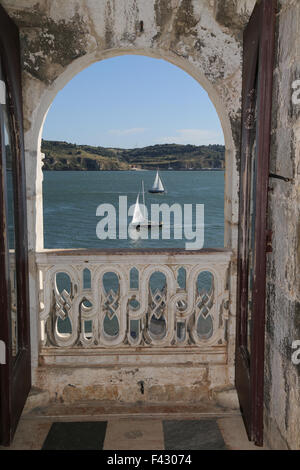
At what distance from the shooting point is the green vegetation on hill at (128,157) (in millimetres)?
73625

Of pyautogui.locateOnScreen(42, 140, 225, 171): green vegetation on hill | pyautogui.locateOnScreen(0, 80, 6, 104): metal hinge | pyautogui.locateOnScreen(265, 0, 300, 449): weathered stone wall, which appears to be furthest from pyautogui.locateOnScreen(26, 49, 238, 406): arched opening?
pyautogui.locateOnScreen(42, 140, 225, 171): green vegetation on hill

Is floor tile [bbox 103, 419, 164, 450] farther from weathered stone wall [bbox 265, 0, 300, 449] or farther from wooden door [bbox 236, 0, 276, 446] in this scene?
weathered stone wall [bbox 265, 0, 300, 449]

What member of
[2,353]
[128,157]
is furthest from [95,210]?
[2,353]

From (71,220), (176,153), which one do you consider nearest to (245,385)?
(71,220)

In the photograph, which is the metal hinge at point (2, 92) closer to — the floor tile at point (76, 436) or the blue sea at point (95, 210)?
the floor tile at point (76, 436)

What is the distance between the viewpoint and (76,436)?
2.56 m

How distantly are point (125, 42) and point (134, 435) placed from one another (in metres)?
2.40

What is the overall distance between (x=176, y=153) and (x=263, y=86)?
251ft

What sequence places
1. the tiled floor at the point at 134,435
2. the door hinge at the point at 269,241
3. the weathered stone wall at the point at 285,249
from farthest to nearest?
the tiled floor at the point at 134,435
the door hinge at the point at 269,241
the weathered stone wall at the point at 285,249

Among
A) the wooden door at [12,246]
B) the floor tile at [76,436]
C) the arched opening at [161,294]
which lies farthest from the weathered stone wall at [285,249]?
the wooden door at [12,246]

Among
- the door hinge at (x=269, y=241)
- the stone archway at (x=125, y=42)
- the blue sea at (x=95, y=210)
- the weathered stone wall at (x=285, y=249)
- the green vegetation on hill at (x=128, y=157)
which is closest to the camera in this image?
the weathered stone wall at (x=285, y=249)

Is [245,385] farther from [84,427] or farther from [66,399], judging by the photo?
[66,399]

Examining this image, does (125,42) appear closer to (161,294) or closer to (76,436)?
(161,294)

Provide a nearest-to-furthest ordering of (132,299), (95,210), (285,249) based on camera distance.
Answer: (285,249), (132,299), (95,210)
